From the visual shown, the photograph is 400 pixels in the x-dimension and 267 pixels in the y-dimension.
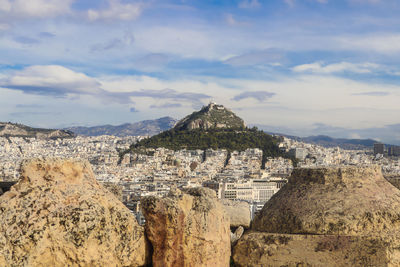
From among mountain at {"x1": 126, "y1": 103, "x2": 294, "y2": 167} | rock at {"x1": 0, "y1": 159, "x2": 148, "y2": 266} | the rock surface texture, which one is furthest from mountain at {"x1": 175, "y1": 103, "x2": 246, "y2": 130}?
rock at {"x1": 0, "y1": 159, "x2": 148, "y2": 266}

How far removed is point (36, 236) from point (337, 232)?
11.5 ft

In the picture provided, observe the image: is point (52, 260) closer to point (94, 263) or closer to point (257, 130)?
point (94, 263)

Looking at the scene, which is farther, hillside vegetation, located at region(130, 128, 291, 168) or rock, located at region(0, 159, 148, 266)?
hillside vegetation, located at region(130, 128, 291, 168)

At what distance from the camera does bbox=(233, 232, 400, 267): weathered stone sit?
6203mm

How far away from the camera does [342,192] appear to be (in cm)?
670

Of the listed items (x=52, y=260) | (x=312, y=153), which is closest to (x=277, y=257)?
(x=52, y=260)

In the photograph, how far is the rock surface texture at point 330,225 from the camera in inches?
246

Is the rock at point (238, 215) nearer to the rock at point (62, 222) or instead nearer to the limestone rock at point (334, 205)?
the limestone rock at point (334, 205)

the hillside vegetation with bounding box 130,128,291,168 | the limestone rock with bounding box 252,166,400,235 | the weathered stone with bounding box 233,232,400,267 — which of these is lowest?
the weathered stone with bounding box 233,232,400,267

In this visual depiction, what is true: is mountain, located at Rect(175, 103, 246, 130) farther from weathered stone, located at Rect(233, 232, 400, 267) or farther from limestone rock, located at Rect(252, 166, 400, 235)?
weathered stone, located at Rect(233, 232, 400, 267)

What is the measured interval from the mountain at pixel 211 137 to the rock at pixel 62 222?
15198 cm

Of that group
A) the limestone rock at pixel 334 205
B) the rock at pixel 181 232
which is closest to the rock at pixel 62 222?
the rock at pixel 181 232

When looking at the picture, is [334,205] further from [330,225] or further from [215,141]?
[215,141]

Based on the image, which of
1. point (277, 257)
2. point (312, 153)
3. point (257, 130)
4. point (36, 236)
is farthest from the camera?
point (257, 130)
